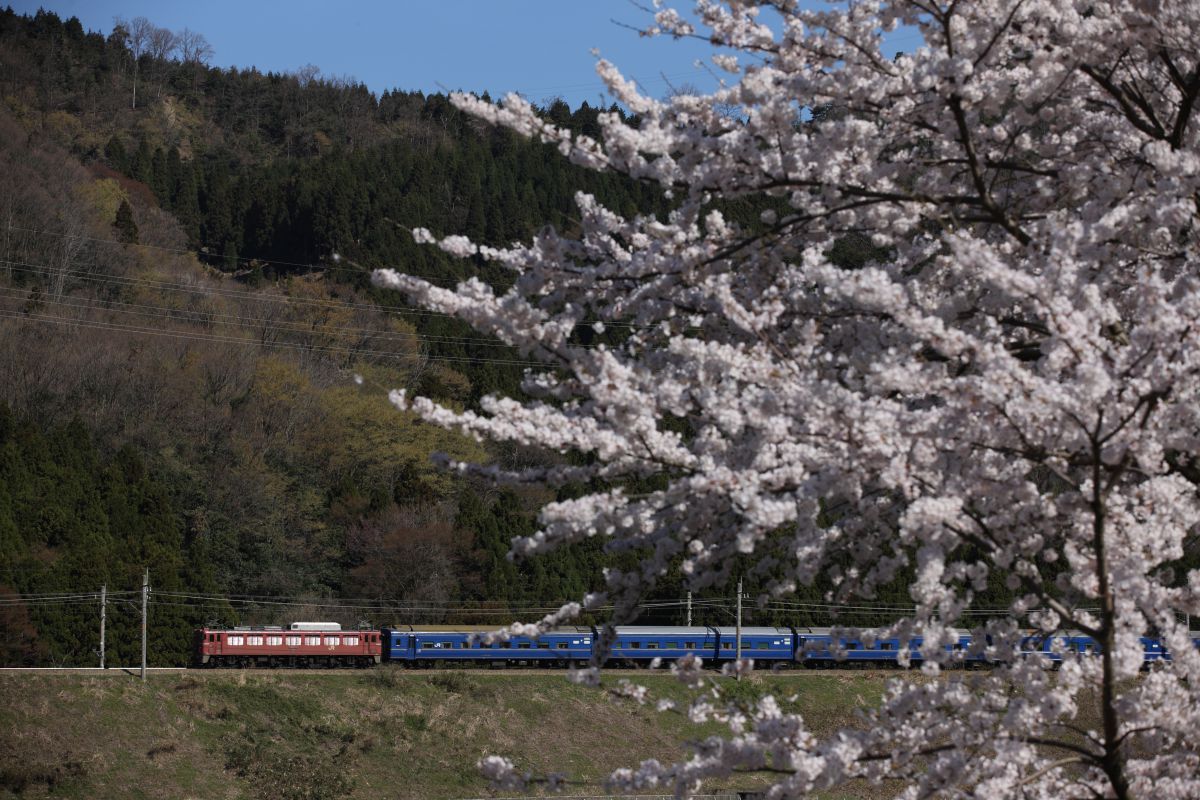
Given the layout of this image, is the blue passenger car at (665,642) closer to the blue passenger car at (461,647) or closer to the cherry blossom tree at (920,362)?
the blue passenger car at (461,647)

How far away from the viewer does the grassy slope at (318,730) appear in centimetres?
2859

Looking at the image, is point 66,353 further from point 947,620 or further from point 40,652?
point 947,620

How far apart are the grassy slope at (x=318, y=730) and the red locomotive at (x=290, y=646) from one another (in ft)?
4.17

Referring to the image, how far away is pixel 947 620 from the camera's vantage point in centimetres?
468

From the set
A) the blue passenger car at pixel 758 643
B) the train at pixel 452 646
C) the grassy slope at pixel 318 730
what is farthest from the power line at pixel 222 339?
A: the grassy slope at pixel 318 730

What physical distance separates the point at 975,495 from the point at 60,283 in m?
56.7

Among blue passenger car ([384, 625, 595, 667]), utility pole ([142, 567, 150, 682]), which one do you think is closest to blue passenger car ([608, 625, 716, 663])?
blue passenger car ([384, 625, 595, 667])

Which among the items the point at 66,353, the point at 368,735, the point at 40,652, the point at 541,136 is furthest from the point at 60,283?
the point at 541,136

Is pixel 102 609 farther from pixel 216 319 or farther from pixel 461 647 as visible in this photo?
pixel 216 319

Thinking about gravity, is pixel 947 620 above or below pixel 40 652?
above

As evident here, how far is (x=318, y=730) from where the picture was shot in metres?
32.9

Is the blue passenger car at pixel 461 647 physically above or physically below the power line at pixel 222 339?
below

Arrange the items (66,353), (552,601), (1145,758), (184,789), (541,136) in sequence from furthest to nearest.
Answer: (66,353) < (552,601) < (184,789) < (541,136) < (1145,758)

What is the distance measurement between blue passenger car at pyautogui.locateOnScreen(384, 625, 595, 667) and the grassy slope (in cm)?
92
